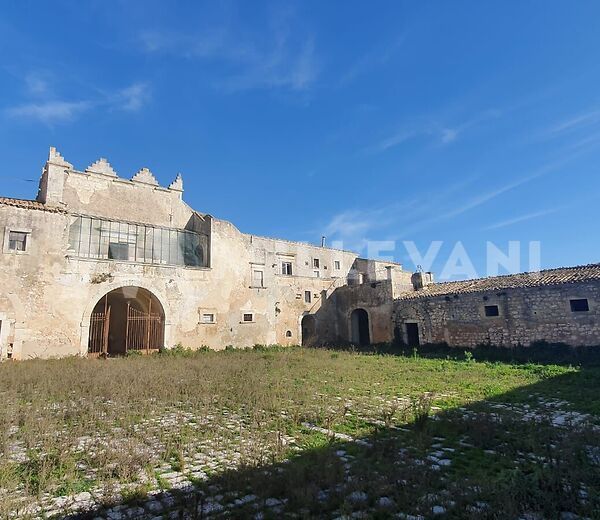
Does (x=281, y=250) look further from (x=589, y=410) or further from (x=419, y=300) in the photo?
(x=589, y=410)

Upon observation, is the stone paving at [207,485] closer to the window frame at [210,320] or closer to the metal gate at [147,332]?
the metal gate at [147,332]

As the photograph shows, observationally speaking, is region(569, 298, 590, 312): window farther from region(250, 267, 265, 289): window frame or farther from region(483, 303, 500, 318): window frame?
region(250, 267, 265, 289): window frame

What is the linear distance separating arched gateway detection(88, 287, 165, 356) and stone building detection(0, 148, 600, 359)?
8cm

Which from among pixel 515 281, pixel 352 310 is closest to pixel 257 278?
pixel 352 310

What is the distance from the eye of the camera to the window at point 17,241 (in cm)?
1552

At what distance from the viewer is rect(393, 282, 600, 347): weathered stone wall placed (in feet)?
49.7

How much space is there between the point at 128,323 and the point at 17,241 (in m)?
6.47

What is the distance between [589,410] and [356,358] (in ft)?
34.6

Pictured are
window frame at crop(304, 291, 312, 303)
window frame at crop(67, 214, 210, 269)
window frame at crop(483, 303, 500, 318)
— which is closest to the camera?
window frame at crop(67, 214, 210, 269)

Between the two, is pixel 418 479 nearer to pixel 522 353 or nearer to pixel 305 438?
pixel 305 438

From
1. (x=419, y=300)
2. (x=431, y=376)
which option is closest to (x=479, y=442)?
(x=431, y=376)

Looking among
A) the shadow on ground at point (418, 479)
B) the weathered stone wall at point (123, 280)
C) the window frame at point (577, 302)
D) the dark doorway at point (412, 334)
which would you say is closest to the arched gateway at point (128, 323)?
the weathered stone wall at point (123, 280)

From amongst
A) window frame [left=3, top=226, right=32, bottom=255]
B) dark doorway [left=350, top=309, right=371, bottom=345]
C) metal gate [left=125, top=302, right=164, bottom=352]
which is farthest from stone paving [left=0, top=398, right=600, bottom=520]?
dark doorway [left=350, top=309, right=371, bottom=345]

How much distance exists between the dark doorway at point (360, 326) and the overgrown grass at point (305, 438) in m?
15.1
